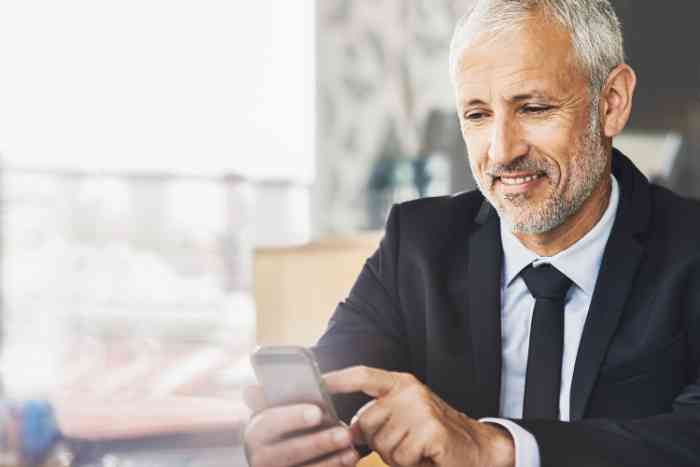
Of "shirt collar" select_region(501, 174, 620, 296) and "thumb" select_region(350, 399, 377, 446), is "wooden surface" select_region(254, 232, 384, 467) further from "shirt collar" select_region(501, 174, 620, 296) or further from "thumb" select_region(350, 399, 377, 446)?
"thumb" select_region(350, 399, 377, 446)

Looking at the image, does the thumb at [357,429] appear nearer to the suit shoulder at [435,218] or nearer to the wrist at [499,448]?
the wrist at [499,448]

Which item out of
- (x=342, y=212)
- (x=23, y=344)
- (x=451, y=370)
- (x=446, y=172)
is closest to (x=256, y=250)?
(x=451, y=370)

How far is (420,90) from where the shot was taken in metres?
4.17

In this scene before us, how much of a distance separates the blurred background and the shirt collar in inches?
100

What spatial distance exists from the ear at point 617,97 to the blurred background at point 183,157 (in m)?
2.57

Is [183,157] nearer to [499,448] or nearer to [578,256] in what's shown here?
[578,256]

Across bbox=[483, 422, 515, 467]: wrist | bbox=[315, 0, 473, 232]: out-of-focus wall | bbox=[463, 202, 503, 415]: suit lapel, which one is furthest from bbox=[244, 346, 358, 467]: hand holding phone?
bbox=[315, 0, 473, 232]: out-of-focus wall

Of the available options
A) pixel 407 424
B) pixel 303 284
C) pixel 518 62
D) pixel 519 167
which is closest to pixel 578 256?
pixel 519 167

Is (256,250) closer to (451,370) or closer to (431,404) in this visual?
(451,370)

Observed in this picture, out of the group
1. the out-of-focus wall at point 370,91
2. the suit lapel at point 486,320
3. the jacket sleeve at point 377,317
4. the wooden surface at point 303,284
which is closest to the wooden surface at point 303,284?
the wooden surface at point 303,284

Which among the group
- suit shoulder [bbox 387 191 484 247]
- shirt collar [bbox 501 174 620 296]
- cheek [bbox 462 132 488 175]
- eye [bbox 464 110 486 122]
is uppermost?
eye [bbox 464 110 486 122]

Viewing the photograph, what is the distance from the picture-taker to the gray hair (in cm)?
94

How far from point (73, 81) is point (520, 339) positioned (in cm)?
377

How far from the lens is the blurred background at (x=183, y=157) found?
4.02 m
